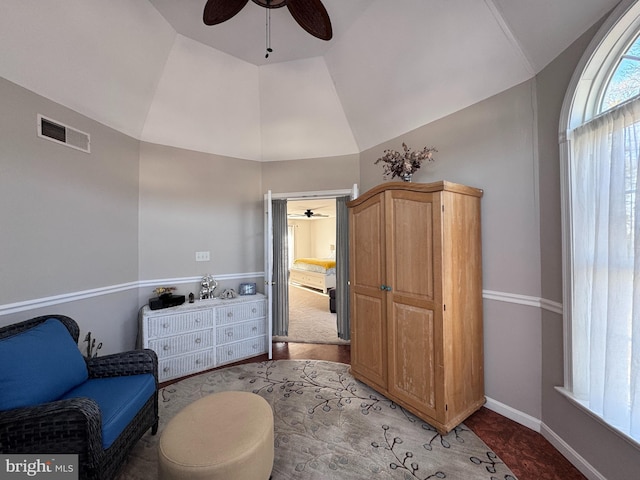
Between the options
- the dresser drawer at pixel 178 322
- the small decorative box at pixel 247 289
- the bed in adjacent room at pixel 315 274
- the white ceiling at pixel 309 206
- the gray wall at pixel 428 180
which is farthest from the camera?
the bed in adjacent room at pixel 315 274

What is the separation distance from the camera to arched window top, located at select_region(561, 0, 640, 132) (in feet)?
4.83

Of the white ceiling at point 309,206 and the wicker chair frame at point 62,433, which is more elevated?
the white ceiling at point 309,206

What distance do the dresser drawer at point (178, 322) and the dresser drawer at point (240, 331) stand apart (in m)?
0.21

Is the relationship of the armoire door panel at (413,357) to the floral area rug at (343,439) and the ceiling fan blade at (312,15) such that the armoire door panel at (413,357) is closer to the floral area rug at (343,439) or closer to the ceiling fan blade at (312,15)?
the floral area rug at (343,439)

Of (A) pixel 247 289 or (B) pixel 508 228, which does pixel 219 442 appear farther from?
(B) pixel 508 228

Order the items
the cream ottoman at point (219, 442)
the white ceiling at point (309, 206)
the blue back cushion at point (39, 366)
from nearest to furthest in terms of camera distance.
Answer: the cream ottoman at point (219, 442)
the blue back cushion at point (39, 366)
the white ceiling at point (309, 206)

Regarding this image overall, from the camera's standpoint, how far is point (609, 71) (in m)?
1.62

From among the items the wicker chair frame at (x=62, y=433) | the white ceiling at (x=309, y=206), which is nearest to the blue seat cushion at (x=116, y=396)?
the wicker chair frame at (x=62, y=433)

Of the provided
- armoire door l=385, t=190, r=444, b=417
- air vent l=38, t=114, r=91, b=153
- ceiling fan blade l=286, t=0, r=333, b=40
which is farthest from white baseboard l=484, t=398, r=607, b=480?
air vent l=38, t=114, r=91, b=153

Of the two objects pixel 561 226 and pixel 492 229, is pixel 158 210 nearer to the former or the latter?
pixel 492 229

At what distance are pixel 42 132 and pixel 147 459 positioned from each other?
107 inches

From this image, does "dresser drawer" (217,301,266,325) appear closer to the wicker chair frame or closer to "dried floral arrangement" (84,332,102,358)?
"dried floral arrangement" (84,332,102,358)

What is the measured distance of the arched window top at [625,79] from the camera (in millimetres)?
1515

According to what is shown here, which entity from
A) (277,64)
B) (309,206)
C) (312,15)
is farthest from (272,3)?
(309,206)
